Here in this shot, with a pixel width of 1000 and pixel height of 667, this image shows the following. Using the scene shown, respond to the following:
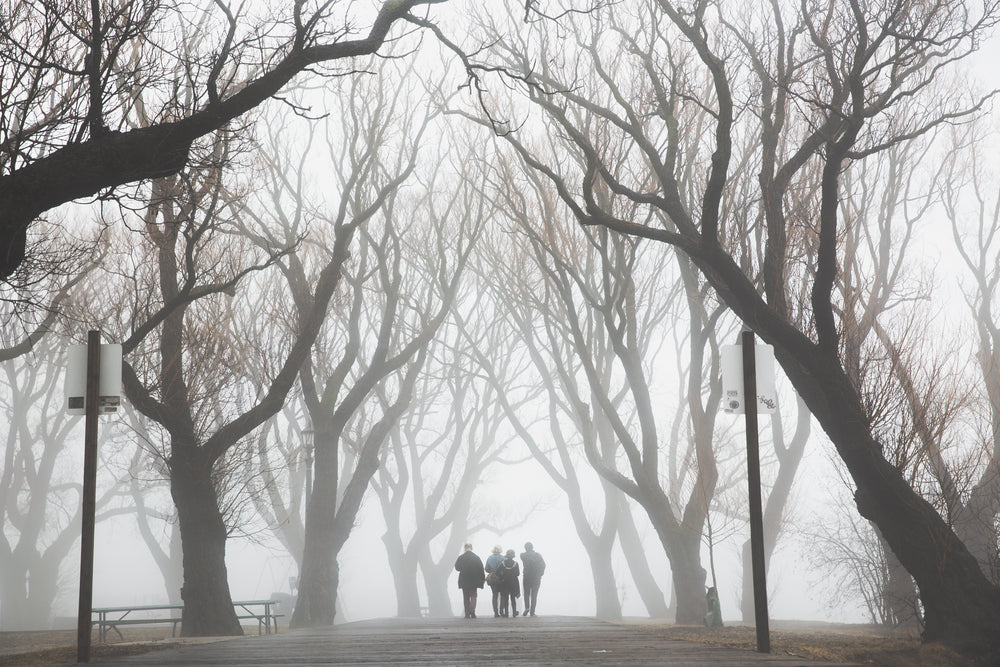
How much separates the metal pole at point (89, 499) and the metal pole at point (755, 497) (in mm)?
5507

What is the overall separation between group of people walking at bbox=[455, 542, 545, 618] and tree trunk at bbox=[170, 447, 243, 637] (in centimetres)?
736

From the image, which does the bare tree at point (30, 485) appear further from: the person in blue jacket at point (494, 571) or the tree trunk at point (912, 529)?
the tree trunk at point (912, 529)

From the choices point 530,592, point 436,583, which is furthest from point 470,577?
point 436,583

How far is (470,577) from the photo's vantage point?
21.3m

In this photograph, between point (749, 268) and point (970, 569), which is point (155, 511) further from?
point (970, 569)

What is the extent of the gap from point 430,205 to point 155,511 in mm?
18595

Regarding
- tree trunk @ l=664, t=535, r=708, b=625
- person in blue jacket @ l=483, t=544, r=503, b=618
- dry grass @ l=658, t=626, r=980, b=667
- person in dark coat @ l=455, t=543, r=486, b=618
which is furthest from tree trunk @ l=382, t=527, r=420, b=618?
dry grass @ l=658, t=626, r=980, b=667

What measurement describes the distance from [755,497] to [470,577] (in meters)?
13.8

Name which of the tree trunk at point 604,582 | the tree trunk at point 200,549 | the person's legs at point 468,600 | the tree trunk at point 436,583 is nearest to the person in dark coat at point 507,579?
the person's legs at point 468,600

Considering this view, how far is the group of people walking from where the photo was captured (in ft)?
67.9

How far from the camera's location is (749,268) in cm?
1431

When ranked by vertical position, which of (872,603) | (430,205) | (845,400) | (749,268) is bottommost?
(872,603)

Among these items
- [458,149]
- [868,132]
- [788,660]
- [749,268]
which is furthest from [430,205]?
[788,660]

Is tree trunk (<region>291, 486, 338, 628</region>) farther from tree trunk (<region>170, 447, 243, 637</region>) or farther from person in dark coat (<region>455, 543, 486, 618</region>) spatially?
tree trunk (<region>170, 447, 243, 637</region>)
